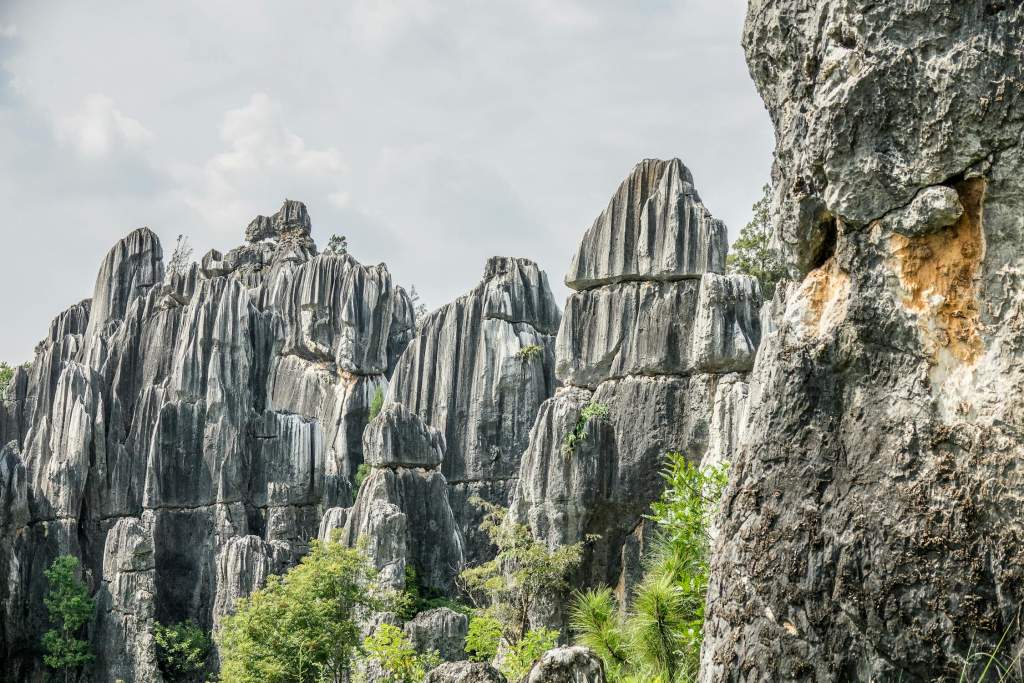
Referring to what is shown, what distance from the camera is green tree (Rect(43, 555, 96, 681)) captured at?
34.1 metres

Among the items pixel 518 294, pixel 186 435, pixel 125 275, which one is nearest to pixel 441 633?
pixel 518 294

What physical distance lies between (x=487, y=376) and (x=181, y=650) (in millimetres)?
14155

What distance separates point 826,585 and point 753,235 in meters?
29.6

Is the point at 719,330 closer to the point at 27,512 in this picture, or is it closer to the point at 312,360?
the point at 27,512

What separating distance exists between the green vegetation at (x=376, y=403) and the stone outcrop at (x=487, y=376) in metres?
2.63

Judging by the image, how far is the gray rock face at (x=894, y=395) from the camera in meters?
5.07

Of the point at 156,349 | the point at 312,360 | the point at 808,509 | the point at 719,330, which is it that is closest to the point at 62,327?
the point at 156,349

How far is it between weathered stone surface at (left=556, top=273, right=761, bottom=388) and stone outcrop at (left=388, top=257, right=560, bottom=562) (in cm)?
1442

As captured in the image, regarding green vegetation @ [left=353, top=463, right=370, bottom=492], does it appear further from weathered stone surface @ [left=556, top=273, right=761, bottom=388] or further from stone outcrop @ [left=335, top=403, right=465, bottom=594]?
weathered stone surface @ [left=556, top=273, right=761, bottom=388]

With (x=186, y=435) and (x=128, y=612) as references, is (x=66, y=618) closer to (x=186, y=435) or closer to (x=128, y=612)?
(x=128, y=612)

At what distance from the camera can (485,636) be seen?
19844 mm

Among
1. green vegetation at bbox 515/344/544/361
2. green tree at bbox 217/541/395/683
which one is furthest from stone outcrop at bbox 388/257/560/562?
green tree at bbox 217/541/395/683

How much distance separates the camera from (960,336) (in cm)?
531

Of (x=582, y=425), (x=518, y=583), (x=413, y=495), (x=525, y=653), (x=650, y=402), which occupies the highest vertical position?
(x=650, y=402)
